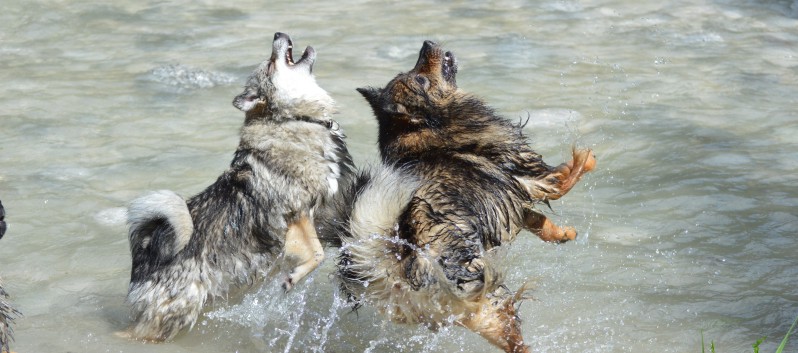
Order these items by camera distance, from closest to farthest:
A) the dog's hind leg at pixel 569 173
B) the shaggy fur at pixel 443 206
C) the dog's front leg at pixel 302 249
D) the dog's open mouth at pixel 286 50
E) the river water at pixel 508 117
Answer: the shaggy fur at pixel 443 206 < the dog's front leg at pixel 302 249 < the dog's hind leg at pixel 569 173 < the river water at pixel 508 117 < the dog's open mouth at pixel 286 50

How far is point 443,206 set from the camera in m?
4.13

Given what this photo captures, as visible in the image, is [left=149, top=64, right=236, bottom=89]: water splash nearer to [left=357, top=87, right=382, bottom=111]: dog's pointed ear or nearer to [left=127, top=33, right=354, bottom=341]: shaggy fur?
[left=127, top=33, right=354, bottom=341]: shaggy fur

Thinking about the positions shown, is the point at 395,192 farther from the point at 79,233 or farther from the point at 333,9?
A: the point at 333,9

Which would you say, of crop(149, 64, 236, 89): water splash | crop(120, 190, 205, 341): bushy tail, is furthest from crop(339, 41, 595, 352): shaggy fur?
crop(149, 64, 236, 89): water splash

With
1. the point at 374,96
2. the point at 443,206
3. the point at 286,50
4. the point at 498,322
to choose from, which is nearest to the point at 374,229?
the point at 443,206

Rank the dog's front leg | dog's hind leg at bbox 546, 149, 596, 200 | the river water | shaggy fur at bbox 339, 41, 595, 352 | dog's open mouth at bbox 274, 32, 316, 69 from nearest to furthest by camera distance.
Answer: shaggy fur at bbox 339, 41, 595, 352
the dog's front leg
dog's hind leg at bbox 546, 149, 596, 200
the river water
dog's open mouth at bbox 274, 32, 316, 69

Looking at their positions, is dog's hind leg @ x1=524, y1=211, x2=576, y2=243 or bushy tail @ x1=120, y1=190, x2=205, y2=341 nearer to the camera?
bushy tail @ x1=120, y1=190, x2=205, y2=341

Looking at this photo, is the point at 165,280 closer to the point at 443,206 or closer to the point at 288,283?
the point at 288,283

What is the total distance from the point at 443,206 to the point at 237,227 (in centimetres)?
113

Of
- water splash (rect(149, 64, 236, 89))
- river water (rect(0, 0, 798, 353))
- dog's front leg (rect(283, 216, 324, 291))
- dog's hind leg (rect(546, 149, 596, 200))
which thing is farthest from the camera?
water splash (rect(149, 64, 236, 89))

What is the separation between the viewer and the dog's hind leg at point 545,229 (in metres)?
4.71

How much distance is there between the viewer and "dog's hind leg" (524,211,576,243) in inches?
186

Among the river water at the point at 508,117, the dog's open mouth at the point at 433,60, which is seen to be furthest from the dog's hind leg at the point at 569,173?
the dog's open mouth at the point at 433,60

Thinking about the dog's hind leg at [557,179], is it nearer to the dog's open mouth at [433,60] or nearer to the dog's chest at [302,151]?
the dog's open mouth at [433,60]
